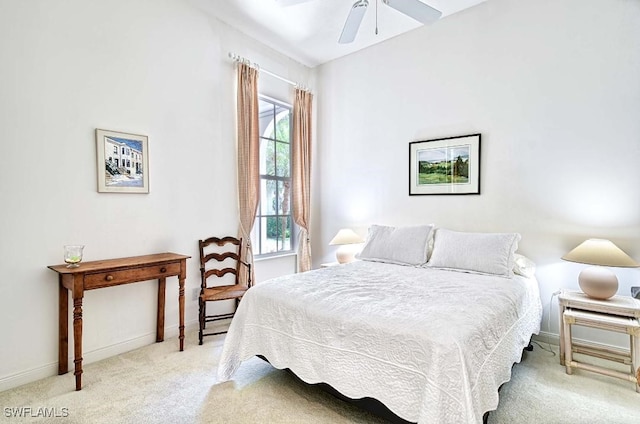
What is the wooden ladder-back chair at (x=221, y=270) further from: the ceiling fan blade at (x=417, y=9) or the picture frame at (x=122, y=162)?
the ceiling fan blade at (x=417, y=9)

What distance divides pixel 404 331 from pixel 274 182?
3.11 m

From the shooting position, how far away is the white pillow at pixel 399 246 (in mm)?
3324

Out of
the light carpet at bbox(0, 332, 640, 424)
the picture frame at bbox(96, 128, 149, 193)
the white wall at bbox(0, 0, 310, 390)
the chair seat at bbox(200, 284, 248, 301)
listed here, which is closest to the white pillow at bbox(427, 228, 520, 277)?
the light carpet at bbox(0, 332, 640, 424)

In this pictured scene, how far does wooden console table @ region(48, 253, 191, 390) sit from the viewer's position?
7.63ft

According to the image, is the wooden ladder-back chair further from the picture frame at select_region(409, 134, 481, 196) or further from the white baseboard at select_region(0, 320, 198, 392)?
the picture frame at select_region(409, 134, 481, 196)

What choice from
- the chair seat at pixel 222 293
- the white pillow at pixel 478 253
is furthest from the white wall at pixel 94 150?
the white pillow at pixel 478 253

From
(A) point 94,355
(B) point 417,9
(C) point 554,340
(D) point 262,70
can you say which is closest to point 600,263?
(C) point 554,340

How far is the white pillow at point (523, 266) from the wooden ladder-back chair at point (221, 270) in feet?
8.18

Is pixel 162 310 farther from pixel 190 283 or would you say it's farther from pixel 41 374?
pixel 41 374

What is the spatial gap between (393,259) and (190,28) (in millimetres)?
3113

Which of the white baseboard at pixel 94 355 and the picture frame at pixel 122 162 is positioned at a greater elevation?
the picture frame at pixel 122 162

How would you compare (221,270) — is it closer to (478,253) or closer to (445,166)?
(478,253)

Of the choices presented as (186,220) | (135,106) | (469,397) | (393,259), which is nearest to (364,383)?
(469,397)

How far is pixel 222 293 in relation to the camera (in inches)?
126
